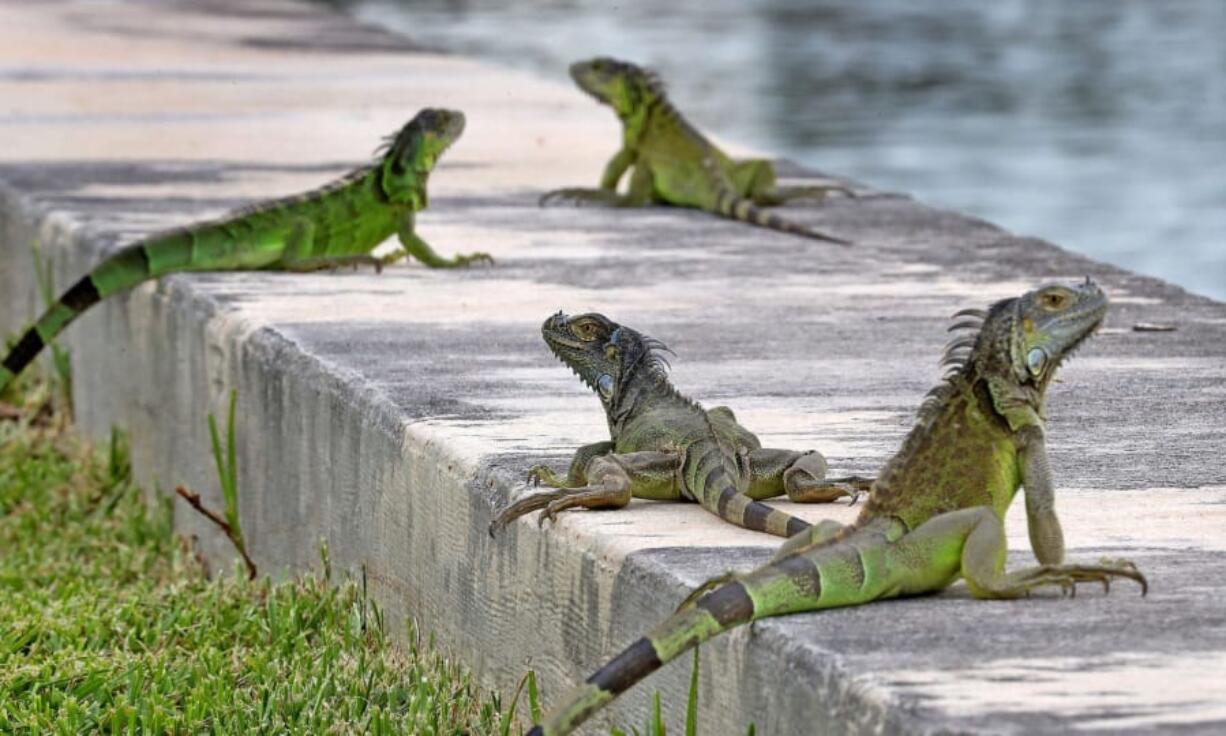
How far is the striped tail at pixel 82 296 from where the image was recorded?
7184 millimetres

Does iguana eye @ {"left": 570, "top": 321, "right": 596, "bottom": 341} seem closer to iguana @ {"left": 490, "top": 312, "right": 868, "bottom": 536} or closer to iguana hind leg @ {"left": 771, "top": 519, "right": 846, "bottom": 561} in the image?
iguana @ {"left": 490, "top": 312, "right": 868, "bottom": 536}

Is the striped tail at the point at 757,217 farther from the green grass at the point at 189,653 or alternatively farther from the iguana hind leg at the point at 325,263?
the green grass at the point at 189,653

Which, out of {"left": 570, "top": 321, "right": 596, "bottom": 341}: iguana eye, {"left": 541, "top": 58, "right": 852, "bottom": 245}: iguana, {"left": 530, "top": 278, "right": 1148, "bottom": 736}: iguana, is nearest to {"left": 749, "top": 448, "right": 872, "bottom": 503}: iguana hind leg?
{"left": 570, "top": 321, "right": 596, "bottom": 341}: iguana eye

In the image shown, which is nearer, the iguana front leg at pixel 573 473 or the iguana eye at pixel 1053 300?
the iguana eye at pixel 1053 300

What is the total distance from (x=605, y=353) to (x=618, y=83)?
481 cm

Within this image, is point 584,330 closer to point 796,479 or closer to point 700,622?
point 796,479

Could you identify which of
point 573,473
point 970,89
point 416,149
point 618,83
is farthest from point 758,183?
point 970,89

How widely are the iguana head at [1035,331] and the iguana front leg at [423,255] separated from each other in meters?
3.53

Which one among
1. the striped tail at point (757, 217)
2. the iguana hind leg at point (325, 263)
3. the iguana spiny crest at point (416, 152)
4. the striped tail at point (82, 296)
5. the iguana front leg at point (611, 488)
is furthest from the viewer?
the striped tail at point (757, 217)

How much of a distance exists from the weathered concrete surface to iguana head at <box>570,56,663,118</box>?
0.31 m

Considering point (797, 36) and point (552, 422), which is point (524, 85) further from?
point (797, 36)

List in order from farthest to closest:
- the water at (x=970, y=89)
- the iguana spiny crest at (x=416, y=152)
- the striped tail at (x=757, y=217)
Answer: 1. the water at (x=970, y=89)
2. the striped tail at (x=757, y=217)
3. the iguana spiny crest at (x=416, y=152)

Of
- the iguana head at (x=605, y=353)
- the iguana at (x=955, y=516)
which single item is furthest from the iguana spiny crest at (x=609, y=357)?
the iguana at (x=955, y=516)

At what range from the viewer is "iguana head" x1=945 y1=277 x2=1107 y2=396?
3.95 meters
